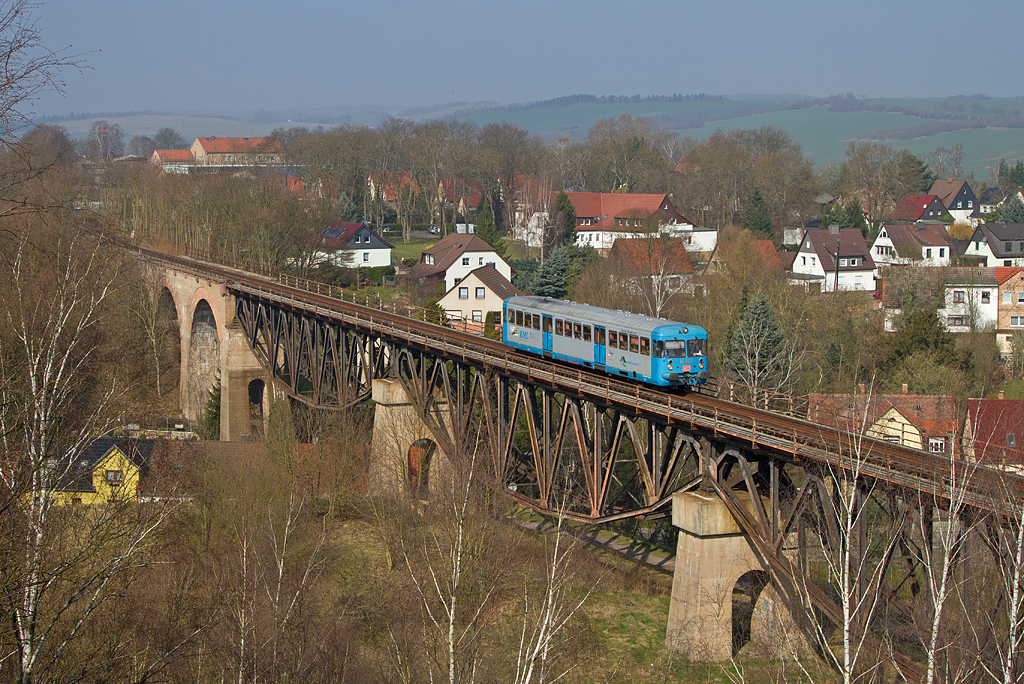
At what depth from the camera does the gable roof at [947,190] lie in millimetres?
157375

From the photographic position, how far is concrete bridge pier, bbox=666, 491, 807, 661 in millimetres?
30828

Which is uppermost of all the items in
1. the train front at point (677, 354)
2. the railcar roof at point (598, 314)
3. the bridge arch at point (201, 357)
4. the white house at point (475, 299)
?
the railcar roof at point (598, 314)

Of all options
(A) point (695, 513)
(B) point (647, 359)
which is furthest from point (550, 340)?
(A) point (695, 513)

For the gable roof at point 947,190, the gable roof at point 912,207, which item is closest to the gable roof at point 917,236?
the gable roof at point 912,207

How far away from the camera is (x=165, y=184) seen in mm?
101500

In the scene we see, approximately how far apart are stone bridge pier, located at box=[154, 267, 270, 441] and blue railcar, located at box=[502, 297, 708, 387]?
89.0 feet

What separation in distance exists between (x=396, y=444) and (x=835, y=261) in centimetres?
6176

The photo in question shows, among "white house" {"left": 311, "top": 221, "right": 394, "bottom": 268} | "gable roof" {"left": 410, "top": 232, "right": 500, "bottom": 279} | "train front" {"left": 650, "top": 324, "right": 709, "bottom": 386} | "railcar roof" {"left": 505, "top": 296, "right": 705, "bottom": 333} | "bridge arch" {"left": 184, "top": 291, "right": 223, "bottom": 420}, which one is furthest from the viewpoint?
"white house" {"left": 311, "top": 221, "right": 394, "bottom": 268}

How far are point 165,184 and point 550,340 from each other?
7186 cm

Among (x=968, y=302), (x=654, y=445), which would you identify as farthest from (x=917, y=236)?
(x=654, y=445)

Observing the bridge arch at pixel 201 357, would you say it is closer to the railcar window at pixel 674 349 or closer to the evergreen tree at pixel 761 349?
the evergreen tree at pixel 761 349

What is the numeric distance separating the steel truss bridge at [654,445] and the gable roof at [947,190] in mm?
117548

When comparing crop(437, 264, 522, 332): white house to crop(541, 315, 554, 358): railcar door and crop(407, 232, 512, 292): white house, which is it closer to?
crop(407, 232, 512, 292): white house

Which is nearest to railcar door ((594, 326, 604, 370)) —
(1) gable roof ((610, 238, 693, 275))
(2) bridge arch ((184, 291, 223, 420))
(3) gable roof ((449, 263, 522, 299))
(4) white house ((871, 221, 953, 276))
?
(3) gable roof ((449, 263, 522, 299))
